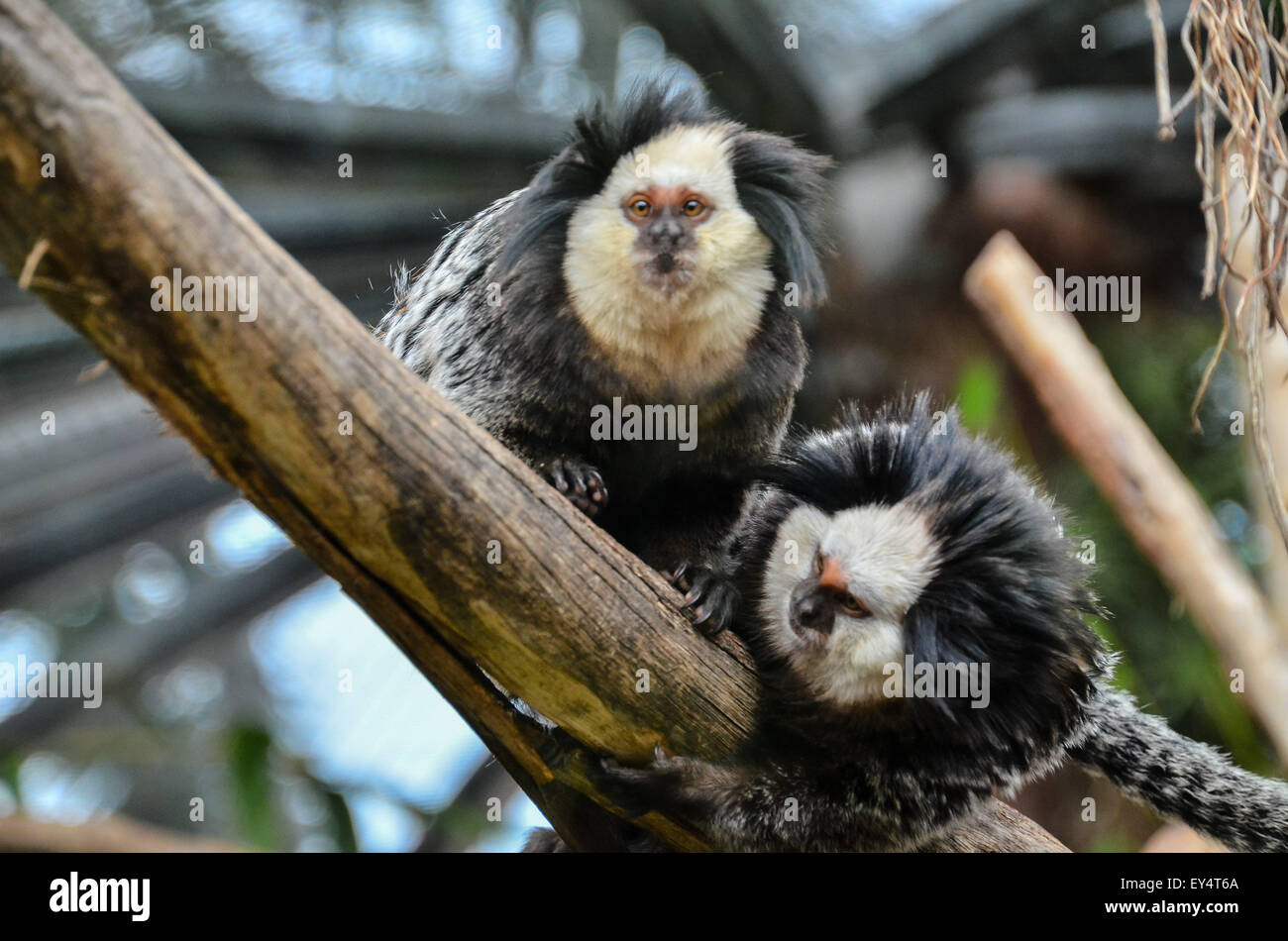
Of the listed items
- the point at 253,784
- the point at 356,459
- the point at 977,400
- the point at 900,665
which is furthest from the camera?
the point at 977,400

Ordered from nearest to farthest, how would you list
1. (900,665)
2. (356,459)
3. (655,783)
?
(356,459) < (655,783) < (900,665)

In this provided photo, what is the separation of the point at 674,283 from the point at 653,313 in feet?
0.29

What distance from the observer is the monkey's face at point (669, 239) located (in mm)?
2777

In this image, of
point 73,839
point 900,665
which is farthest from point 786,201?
point 73,839

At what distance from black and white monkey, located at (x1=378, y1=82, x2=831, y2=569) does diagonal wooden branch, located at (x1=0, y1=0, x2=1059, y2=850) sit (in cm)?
52

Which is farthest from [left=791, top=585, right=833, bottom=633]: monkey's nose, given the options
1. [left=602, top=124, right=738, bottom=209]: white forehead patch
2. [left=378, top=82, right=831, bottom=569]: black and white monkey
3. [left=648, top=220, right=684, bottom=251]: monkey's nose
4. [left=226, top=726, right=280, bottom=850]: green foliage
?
[left=226, top=726, right=280, bottom=850]: green foliage

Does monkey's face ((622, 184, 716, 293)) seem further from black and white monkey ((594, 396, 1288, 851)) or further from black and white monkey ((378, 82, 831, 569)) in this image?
black and white monkey ((594, 396, 1288, 851))

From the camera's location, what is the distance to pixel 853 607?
251 cm

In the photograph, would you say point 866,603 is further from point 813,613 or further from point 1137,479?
point 1137,479

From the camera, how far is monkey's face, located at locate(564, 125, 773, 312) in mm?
2777

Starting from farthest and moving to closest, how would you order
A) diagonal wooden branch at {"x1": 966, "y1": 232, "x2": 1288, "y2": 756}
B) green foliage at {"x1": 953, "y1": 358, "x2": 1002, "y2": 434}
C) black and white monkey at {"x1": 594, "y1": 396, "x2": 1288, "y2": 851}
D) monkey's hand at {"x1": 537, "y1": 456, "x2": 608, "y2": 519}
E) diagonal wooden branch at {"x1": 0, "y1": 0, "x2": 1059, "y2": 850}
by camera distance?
green foliage at {"x1": 953, "y1": 358, "x2": 1002, "y2": 434} → diagonal wooden branch at {"x1": 966, "y1": 232, "x2": 1288, "y2": 756} → monkey's hand at {"x1": 537, "y1": 456, "x2": 608, "y2": 519} → black and white monkey at {"x1": 594, "y1": 396, "x2": 1288, "y2": 851} → diagonal wooden branch at {"x1": 0, "y1": 0, "x2": 1059, "y2": 850}

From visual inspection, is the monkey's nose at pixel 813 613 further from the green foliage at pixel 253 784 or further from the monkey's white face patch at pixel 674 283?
the green foliage at pixel 253 784

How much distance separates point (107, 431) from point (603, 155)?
7.59 ft

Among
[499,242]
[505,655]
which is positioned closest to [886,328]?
[499,242]
